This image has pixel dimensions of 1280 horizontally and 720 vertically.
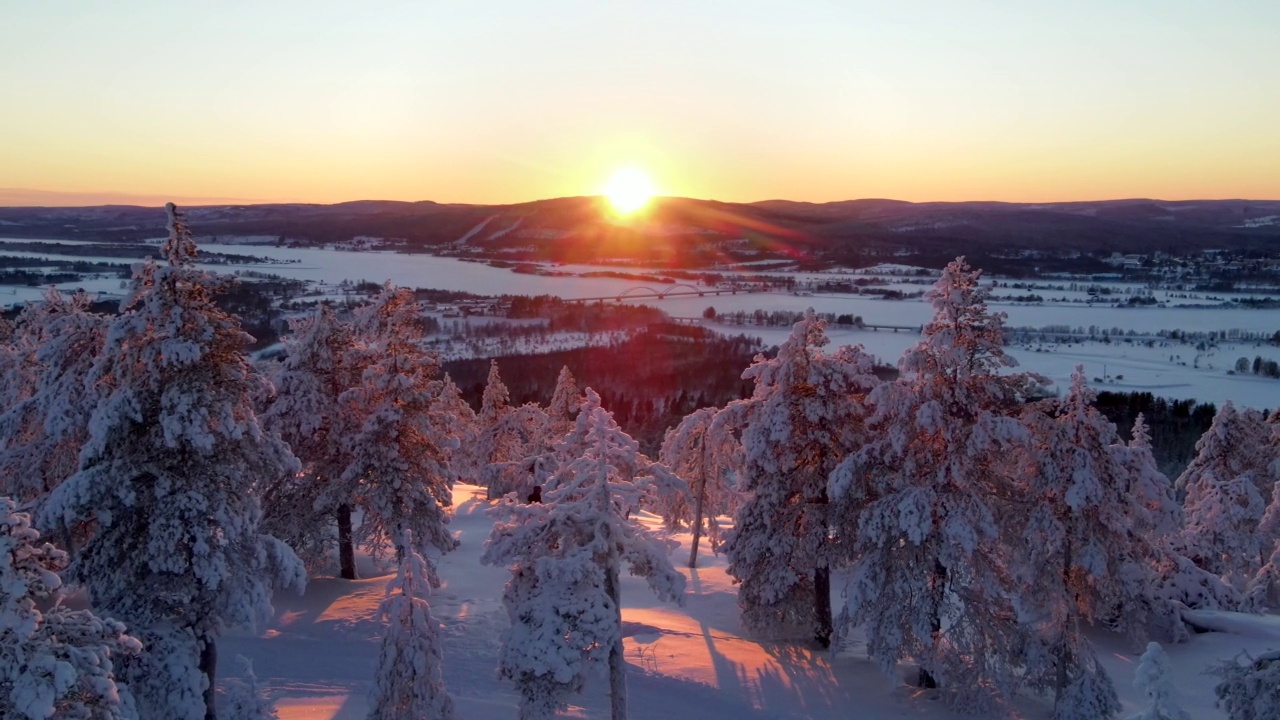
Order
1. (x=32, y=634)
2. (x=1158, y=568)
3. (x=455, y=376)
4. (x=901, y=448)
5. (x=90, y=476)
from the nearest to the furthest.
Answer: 1. (x=32, y=634)
2. (x=90, y=476)
3. (x=901, y=448)
4. (x=1158, y=568)
5. (x=455, y=376)

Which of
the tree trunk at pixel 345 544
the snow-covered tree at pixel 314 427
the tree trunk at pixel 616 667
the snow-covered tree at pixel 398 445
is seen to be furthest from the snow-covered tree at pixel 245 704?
the tree trunk at pixel 345 544

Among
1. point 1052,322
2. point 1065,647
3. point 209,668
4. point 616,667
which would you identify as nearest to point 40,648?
point 209,668

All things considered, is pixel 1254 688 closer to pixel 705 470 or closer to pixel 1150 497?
pixel 1150 497

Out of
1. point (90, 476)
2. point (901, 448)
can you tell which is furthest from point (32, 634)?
point (901, 448)

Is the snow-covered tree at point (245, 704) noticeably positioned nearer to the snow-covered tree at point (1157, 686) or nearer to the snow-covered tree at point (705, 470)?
the snow-covered tree at point (1157, 686)

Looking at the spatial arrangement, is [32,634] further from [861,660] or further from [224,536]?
[861,660]
